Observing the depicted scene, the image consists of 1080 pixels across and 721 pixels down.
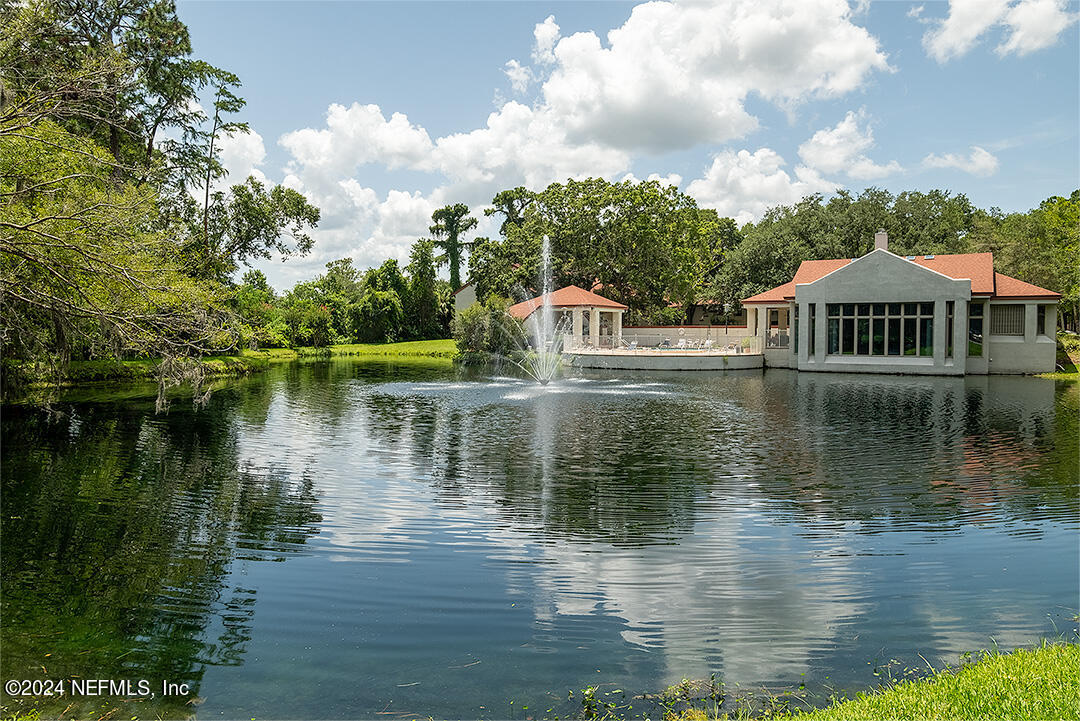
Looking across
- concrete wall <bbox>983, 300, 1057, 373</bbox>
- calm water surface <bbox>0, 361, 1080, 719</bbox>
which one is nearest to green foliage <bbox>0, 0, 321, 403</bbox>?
calm water surface <bbox>0, 361, 1080, 719</bbox>

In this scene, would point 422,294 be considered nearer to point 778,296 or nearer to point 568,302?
point 568,302

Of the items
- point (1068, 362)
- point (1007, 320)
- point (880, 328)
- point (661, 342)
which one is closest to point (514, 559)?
point (880, 328)

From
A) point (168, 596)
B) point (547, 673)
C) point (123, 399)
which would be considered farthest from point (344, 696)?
point (123, 399)

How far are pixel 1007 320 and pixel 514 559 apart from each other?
33.1 metres

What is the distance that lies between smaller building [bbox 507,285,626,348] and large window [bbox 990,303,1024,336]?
19707 millimetres

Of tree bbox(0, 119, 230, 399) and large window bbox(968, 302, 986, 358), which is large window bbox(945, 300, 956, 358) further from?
tree bbox(0, 119, 230, 399)

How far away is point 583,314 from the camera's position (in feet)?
→ 147

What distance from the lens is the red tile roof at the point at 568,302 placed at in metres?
44.0

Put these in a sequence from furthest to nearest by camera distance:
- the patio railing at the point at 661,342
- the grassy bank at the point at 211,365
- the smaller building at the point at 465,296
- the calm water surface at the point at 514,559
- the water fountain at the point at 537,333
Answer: the smaller building at the point at 465,296 < the water fountain at the point at 537,333 < the patio railing at the point at 661,342 < the grassy bank at the point at 211,365 < the calm water surface at the point at 514,559

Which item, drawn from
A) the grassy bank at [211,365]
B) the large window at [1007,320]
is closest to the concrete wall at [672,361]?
the large window at [1007,320]

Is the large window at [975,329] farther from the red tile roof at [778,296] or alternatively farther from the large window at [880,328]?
the red tile roof at [778,296]

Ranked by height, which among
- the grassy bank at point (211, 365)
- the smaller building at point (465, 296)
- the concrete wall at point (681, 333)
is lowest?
the grassy bank at point (211, 365)

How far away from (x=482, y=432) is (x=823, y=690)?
1197cm

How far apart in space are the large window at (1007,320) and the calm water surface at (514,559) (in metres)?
18.7
